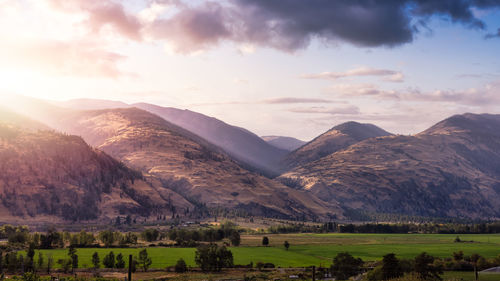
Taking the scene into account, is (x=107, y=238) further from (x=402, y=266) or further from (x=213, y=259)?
(x=402, y=266)

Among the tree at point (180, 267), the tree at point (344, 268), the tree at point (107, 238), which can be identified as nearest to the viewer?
the tree at point (344, 268)

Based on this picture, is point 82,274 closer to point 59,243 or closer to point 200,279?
point 200,279

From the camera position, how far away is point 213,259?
5428 inches

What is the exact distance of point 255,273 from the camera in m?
129

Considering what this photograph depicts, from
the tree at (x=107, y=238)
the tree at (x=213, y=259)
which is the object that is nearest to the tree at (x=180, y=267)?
the tree at (x=213, y=259)

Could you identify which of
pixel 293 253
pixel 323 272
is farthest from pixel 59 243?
pixel 323 272

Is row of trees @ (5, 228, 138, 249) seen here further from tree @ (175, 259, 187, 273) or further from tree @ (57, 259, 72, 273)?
tree @ (175, 259, 187, 273)

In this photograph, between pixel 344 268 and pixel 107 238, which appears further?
pixel 107 238

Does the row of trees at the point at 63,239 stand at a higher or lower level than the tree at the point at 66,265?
higher

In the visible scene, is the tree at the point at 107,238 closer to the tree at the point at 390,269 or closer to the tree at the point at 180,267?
the tree at the point at 180,267

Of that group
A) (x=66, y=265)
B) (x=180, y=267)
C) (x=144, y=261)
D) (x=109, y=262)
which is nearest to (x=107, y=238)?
(x=109, y=262)

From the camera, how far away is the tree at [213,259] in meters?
137

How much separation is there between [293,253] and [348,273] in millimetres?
53277

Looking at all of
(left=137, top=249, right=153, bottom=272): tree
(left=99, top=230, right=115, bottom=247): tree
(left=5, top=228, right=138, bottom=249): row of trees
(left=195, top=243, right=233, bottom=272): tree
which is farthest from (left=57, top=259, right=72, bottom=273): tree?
A: (left=99, top=230, right=115, bottom=247): tree
